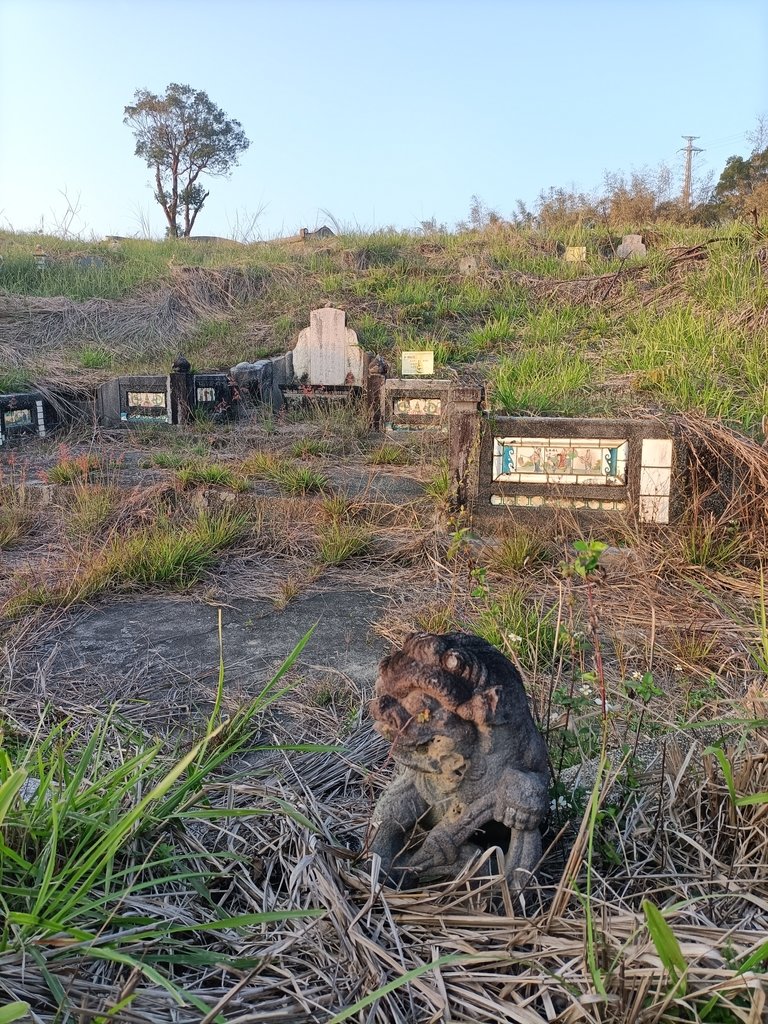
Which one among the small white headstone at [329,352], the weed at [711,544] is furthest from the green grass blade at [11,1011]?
the small white headstone at [329,352]

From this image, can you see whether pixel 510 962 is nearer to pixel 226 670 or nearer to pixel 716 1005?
pixel 716 1005

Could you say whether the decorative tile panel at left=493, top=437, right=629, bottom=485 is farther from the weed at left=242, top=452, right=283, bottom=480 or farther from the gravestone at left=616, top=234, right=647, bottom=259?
the gravestone at left=616, top=234, right=647, bottom=259

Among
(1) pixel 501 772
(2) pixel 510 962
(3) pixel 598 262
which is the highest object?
(3) pixel 598 262

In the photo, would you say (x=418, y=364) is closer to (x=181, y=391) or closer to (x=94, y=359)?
(x=181, y=391)

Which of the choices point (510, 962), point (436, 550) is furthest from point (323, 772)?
point (436, 550)

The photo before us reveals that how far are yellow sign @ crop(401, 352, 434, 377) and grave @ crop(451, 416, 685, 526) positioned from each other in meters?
4.31

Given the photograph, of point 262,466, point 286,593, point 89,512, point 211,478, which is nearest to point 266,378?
point 262,466

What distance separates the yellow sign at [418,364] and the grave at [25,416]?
12.6 ft

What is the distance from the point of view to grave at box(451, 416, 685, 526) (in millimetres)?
4316

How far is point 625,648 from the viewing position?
9.89 feet

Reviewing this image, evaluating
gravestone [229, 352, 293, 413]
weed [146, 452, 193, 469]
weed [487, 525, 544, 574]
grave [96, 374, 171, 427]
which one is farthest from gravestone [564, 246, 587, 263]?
weed [487, 525, 544, 574]

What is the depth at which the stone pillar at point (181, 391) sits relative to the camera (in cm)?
845

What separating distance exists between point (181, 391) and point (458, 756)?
7.65 metres

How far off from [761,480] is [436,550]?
170 cm
